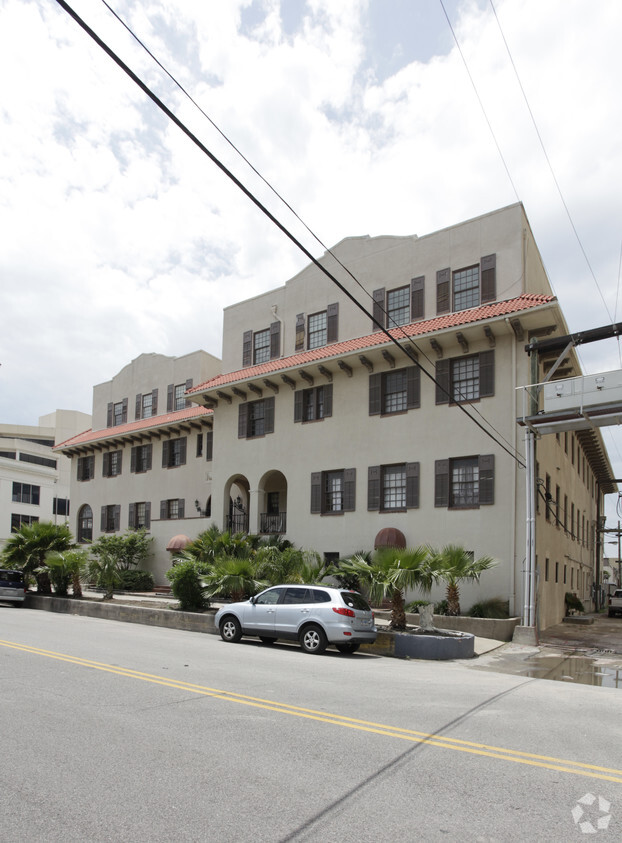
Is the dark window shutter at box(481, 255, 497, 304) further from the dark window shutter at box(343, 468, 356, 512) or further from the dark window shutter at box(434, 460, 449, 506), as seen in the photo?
the dark window shutter at box(343, 468, 356, 512)

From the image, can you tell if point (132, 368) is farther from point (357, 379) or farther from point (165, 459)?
point (357, 379)

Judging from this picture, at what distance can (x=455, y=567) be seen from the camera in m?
18.0

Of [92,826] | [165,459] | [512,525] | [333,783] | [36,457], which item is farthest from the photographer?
[36,457]

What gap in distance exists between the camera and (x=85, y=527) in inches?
1622

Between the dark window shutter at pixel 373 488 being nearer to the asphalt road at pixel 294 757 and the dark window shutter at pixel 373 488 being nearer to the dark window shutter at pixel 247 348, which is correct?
the dark window shutter at pixel 247 348

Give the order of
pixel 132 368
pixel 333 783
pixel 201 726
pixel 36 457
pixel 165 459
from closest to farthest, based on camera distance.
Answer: pixel 333 783 → pixel 201 726 → pixel 165 459 → pixel 132 368 → pixel 36 457

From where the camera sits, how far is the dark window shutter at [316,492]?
84.1 ft

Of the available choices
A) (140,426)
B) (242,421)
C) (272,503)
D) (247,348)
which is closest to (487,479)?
(272,503)

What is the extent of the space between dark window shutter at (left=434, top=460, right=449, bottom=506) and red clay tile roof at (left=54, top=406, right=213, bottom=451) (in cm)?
1343

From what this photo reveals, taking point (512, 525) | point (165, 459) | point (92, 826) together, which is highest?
point (165, 459)

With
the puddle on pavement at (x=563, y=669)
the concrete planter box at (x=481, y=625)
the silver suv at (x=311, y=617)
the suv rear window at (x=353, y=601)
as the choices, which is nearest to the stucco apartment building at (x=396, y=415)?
the concrete planter box at (x=481, y=625)

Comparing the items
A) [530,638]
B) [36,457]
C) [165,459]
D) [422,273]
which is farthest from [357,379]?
[36,457]

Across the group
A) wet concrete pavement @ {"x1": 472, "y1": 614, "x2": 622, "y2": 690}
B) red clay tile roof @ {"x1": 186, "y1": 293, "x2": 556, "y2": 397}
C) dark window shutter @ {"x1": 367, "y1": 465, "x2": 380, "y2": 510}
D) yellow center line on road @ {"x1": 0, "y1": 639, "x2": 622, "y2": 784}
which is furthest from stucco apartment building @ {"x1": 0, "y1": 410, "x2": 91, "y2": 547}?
yellow center line on road @ {"x1": 0, "y1": 639, "x2": 622, "y2": 784}

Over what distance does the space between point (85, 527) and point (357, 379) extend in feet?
77.1
